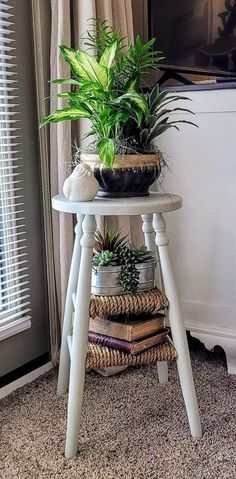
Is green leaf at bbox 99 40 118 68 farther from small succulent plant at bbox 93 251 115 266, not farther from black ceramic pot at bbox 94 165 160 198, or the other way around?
small succulent plant at bbox 93 251 115 266

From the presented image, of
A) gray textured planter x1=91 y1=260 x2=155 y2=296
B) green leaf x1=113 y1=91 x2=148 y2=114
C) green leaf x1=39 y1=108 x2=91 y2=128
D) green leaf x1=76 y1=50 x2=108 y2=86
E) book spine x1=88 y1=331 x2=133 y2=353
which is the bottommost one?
book spine x1=88 y1=331 x2=133 y2=353

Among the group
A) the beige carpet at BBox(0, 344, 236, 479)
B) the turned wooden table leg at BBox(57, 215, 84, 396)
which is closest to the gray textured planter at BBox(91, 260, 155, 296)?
the turned wooden table leg at BBox(57, 215, 84, 396)

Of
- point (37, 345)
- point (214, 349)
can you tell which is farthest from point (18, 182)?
point (214, 349)

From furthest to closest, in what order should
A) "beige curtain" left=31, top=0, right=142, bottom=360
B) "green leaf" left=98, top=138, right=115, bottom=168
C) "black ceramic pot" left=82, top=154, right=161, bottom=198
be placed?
1. "beige curtain" left=31, top=0, right=142, bottom=360
2. "black ceramic pot" left=82, top=154, right=161, bottom=198
3. "green leaf" left=98, top=138, right=115, bottom=168

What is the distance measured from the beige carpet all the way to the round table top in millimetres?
638

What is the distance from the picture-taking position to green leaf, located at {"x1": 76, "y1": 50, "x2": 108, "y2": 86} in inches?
49.3

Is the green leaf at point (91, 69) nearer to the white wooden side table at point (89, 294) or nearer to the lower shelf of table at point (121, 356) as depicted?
the white wooden side table at point (89, 294)

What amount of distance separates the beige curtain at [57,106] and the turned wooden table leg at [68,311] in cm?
18

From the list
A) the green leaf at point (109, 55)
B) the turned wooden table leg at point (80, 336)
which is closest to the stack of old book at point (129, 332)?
the turned wooden table leg at point (80, 336)

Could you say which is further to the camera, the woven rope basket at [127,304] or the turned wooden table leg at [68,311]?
the turned wooden table leg at [68,311]

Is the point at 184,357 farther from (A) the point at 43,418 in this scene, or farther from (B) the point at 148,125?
(B) the point at 148,125

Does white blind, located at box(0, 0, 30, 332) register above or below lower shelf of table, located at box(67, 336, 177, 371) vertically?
above

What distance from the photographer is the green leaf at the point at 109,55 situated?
1.25 meters

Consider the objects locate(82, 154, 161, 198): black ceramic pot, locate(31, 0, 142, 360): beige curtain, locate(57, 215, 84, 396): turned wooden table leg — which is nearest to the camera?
locate(82, 154, 161, 198): black ceramic pot
